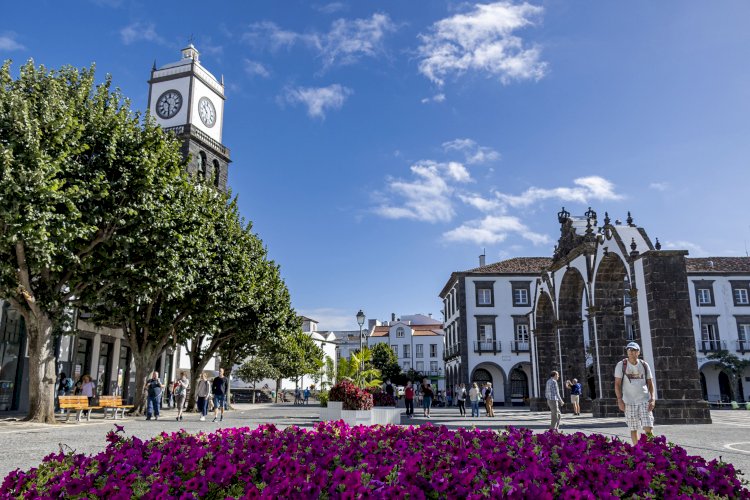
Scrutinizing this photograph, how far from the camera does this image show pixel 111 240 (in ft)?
57.2

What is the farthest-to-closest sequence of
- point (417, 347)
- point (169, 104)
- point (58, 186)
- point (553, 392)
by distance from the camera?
point (417, 347), point (169, 104), point (553, 392), point (58, 186)

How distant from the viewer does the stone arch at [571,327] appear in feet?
89.2

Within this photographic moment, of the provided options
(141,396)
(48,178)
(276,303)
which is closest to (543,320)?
(276,303)

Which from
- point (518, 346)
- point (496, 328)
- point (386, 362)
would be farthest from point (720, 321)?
point (386, 362)

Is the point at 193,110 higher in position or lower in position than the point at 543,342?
higher

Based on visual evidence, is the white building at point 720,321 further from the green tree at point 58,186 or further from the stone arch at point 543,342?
the green tree at point 58,186

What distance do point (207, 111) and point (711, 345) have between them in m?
48.1

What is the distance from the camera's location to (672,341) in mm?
19297

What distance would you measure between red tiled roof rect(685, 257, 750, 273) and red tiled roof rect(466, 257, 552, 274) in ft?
41.1

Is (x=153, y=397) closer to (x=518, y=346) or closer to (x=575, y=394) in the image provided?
(x=575, y=394)

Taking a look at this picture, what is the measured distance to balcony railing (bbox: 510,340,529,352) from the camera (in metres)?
51.5

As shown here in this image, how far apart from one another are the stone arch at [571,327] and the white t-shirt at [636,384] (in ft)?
59.3

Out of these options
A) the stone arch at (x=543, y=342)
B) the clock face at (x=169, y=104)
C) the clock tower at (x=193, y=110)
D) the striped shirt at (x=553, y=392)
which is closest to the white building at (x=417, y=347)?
the clock tower at (x=193, y=110)

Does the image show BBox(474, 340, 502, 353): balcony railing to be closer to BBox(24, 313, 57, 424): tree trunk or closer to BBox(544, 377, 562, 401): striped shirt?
BBox(544, 377, 562, 401): striped shirt
